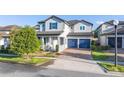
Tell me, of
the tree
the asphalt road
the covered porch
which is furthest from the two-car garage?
the asphalt road

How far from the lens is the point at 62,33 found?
29.4m

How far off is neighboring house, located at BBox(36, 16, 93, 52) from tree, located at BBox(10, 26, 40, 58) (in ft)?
16.2

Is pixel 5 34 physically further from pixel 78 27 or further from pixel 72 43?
pixel 78 27

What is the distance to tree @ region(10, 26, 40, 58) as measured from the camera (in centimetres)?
2052

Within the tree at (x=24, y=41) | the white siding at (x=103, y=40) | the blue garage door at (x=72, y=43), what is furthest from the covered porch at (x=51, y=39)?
the white siding at (x=103, y=40)

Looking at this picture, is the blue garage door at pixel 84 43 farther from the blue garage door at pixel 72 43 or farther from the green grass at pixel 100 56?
the green grass at pixel 100 56

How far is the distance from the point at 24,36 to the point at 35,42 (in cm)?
126

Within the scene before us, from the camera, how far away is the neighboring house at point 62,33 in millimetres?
27750

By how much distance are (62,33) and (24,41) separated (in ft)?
31.8

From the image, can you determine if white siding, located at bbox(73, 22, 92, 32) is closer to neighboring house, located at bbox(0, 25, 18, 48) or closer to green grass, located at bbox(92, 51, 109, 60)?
green grass, located at bbox(92, 51, 109, 60)

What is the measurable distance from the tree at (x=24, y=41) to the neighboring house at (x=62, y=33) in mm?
4941

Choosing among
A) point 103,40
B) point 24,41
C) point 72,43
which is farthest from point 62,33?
point 24,41
